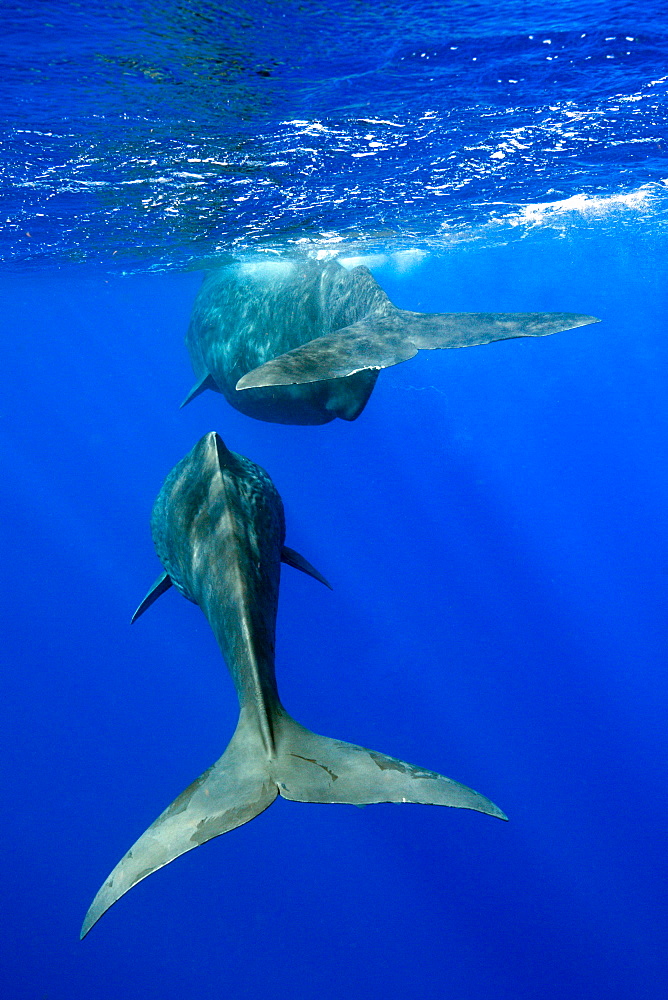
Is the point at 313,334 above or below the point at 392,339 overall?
above

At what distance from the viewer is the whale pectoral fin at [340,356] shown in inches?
180

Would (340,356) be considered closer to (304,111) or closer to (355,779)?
(355,779)

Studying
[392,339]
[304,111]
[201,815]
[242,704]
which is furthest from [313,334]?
[201,815]

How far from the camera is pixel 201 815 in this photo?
152 inches

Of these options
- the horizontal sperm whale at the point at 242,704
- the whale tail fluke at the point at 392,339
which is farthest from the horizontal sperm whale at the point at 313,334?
the horizontal sperm whale at the point at 242,704

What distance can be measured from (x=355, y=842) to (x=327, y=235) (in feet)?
59.2

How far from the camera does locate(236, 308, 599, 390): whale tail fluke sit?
15.6 ft

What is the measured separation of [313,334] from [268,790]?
6446mm

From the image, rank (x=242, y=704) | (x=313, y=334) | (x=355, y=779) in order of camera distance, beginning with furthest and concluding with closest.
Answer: (x=313, y=334), (x=242, y=704), (x=355, y=779)

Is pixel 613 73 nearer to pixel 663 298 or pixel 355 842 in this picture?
pixel 355 842

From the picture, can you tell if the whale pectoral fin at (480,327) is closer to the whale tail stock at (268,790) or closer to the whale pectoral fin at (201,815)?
the whale tail stock at (268,790)

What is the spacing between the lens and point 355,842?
60.1 feet

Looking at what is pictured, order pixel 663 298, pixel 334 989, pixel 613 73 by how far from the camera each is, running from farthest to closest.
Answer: pixel 663 298, pixel 334 989, pixel 613 73

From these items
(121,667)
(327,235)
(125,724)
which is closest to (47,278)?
(327,235)
